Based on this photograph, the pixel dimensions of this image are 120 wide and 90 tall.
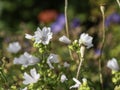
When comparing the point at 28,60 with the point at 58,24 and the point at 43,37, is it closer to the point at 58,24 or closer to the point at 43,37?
the point at 43,37

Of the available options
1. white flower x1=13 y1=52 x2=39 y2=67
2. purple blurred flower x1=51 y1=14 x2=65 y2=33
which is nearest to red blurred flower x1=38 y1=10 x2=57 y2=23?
purple blurred flower x1=51 y1=14 x2=65 y2=33

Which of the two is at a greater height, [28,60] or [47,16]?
[47,16]

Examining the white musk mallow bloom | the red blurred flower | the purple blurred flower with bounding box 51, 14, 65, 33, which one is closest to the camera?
the white musk mallow bloom

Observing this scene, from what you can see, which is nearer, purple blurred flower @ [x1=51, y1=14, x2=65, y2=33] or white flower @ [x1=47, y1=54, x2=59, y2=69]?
white flower @ [x1=47, y1=54, x2=59, y2=69]

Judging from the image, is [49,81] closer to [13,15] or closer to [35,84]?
[35,84]

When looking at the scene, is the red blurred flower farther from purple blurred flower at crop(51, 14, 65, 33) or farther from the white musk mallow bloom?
the white musk mallow bloom

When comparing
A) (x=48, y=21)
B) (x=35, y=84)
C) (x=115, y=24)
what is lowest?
(x=35, y=84)

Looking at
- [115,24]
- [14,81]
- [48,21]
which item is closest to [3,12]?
[48,21]

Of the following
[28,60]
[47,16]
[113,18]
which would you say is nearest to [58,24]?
[47,16]
